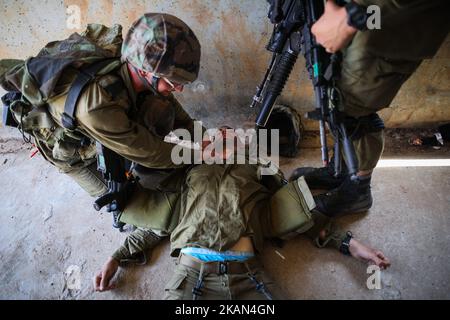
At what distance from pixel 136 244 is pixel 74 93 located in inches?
39.6

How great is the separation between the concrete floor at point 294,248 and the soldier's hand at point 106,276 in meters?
0.06

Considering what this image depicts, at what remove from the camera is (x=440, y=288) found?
171 cm

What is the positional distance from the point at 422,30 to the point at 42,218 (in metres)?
2.75

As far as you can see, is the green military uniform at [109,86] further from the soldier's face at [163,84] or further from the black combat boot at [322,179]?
the black combat boot at [322,179]

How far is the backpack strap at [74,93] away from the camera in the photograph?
1.53 metres

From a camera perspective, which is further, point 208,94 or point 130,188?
point 208,94

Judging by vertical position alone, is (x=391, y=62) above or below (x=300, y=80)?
above

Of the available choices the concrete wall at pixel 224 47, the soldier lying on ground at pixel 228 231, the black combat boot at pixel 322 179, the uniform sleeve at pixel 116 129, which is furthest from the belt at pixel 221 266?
the concrete wall at pixel 224 47

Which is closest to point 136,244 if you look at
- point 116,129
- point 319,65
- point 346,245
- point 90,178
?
point 90,178

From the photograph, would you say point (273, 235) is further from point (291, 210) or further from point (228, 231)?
point (228, 231)

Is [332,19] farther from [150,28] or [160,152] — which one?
[160,152]

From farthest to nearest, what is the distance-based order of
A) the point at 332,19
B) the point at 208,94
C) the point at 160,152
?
the point at 208,94 < the point at 160,152 < the point at 332,19

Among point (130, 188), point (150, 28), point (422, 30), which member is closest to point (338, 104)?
point (422, 30)

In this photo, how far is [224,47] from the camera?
2357 mm
